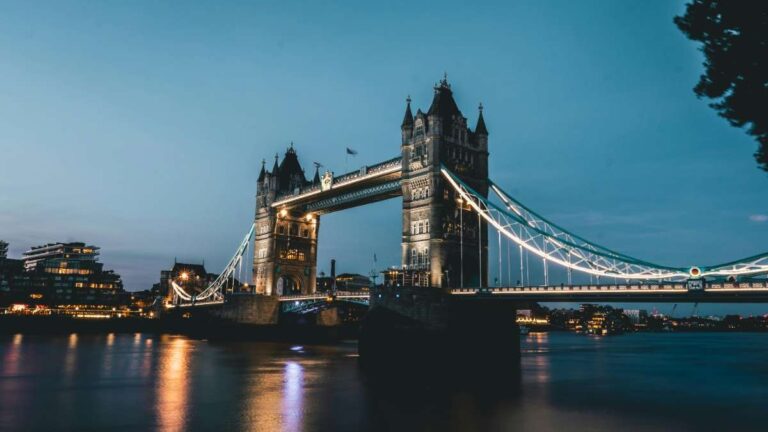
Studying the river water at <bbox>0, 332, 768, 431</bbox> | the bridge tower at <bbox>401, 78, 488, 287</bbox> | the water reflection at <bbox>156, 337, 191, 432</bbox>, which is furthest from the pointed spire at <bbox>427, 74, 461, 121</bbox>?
the water reflection at <bbox>156, 337, 191, 432</bbox>

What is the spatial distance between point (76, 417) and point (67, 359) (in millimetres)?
26791

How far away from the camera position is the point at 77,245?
157 m

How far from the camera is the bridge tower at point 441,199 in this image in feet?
157

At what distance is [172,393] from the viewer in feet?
91.0

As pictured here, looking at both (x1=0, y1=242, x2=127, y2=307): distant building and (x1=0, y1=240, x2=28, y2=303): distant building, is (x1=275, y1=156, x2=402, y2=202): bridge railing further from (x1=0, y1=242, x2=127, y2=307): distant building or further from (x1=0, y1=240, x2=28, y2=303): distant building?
(x1=0, y1=240, x2=28, y2=303): distant building

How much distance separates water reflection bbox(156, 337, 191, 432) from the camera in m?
20.7

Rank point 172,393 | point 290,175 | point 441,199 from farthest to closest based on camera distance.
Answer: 1. point 290,175
2. point 441,199
3. point 172,393

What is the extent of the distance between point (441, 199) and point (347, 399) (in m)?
25.6

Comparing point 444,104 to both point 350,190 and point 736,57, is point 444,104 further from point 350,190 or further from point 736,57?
point 736,57

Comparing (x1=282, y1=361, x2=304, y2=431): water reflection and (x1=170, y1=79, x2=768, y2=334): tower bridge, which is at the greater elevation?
(x1=170, y1=79, x2=768, y2=334): tower bridge

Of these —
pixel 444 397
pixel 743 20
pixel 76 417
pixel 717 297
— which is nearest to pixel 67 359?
pixel 76 417

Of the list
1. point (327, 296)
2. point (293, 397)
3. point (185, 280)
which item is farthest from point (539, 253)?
point (185, 280)

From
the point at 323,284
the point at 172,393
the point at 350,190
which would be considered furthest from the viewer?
the point at 323,284

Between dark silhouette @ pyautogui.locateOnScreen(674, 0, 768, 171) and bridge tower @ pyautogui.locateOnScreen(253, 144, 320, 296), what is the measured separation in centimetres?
6664
